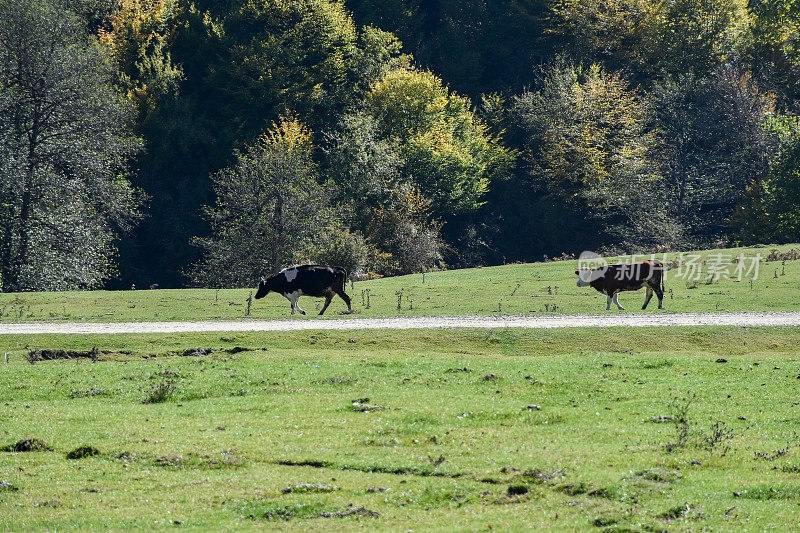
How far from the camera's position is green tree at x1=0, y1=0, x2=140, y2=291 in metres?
58.4

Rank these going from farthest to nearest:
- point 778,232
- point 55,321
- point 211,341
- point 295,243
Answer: point 778,232 < point 295,243 < point 55,321 < point 211,341

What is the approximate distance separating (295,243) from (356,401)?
148 ft

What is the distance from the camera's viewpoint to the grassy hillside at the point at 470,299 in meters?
39.4

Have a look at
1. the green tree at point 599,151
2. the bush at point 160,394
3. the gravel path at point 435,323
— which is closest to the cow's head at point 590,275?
the gravel path at point 435,323

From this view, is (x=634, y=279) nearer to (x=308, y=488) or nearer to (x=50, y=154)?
(x=308, y=488)

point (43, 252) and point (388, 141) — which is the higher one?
point (388, 141)

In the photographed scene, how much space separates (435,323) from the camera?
3469cm

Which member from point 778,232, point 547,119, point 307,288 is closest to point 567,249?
point 547,119

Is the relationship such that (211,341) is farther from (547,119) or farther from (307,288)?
(547,119)

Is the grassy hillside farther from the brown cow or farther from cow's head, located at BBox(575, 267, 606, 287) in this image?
cow's head, located at BBox(575, 267, 606, 287)

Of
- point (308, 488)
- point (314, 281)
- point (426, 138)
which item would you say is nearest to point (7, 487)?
point (308, 488)

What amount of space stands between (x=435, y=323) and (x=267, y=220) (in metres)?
34.3

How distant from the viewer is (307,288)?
3884 centimetres

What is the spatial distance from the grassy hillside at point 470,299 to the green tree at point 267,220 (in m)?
11.2
